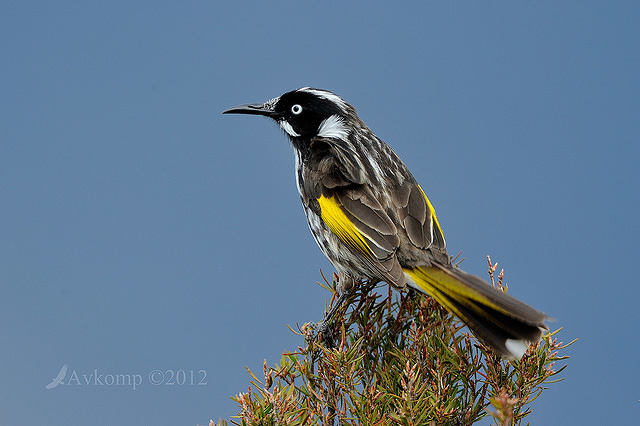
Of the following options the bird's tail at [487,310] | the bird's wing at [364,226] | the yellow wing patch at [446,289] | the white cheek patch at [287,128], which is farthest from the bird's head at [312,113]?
the bird's tail at [487,310]

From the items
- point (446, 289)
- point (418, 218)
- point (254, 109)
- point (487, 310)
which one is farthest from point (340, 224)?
point (254, 109)

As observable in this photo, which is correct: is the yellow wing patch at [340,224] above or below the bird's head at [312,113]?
below

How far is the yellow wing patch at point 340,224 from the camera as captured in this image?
396cm

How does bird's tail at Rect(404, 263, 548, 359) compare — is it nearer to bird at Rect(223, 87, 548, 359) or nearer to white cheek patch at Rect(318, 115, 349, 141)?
bird at Rect(223, 87, 548, 359)

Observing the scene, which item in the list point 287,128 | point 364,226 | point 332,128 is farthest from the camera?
point 287,128

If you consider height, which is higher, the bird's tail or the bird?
the bird

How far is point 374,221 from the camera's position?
4.04 metres

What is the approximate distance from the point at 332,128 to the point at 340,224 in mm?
1237

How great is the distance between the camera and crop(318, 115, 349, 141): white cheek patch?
199 inches

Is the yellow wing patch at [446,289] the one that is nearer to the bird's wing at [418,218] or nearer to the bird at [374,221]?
the bird at [374,221]

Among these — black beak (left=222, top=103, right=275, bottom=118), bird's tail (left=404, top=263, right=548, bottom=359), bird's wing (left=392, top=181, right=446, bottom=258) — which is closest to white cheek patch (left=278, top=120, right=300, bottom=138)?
black beak (left=222, top=103, right=275, bottom=118)

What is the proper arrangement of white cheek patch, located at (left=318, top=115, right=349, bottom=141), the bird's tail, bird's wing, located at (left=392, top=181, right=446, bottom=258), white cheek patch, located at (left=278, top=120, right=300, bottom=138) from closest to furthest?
the bird's tail → bird's wing, located at (left=392, top=181, right=446, bottom=258) → white cheek patch, located at (left=318, top=115, right=349, bottom=141) → white cheek patch, located at (left=278, top=120, right=300, bottom=138)

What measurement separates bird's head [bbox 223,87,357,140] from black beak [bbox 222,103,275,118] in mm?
89

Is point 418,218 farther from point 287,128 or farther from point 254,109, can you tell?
point 254,109
